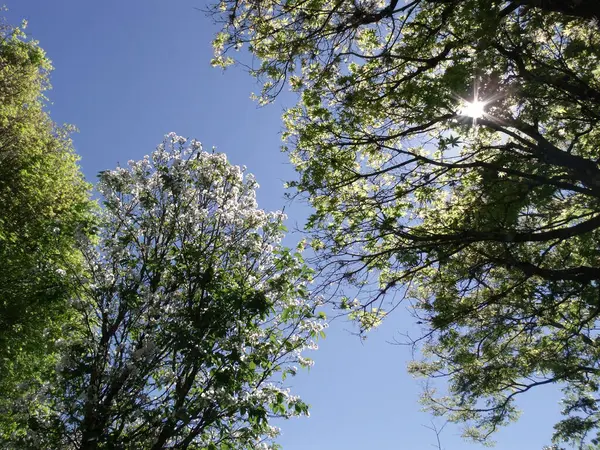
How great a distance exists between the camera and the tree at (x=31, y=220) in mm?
7117

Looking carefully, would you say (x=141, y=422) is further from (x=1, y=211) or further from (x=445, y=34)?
(x=1, y=211)

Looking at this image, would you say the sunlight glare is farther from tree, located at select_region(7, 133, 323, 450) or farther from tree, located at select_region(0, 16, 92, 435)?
tree, located at select_region(0, 16, 92, 435)

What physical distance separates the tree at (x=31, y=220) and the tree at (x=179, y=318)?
701 millimetres

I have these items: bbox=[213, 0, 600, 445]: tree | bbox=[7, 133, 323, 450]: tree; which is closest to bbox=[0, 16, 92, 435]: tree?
bbox=[7, 133, 323, 450]: tree

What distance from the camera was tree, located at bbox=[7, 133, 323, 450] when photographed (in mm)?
5168

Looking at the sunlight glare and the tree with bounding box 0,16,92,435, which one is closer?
the sunlight glare

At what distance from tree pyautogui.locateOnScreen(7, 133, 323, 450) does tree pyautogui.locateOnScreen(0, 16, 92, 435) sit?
2.30ft

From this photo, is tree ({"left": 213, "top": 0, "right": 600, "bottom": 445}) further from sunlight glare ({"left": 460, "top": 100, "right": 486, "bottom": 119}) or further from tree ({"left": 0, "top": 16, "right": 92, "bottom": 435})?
tree ({"left": 0, "top": 16, "right": 92, "bottom": 435})

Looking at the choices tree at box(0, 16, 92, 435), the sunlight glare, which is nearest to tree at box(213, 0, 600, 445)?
the sunlight glare

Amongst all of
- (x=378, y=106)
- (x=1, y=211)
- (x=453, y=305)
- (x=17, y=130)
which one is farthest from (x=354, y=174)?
(x=17, y=130)

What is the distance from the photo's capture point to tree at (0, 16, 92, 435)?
712 centimetres

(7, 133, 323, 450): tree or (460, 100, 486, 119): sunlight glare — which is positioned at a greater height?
(460, 100, 486, 119): sunlight glare

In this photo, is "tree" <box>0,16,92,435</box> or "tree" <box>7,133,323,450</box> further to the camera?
"tree" <box>0,16,92,435</box>

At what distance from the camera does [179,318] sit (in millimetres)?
5754
